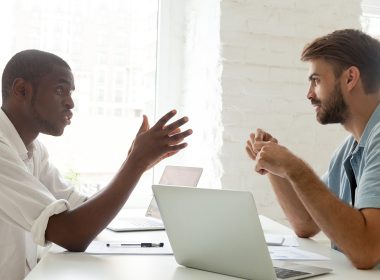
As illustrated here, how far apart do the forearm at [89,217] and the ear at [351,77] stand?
0.66 m

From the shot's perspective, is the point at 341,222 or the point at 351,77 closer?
the point at 341,222

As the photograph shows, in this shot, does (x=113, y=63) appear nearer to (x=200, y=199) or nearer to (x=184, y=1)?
(x=184, y=1)

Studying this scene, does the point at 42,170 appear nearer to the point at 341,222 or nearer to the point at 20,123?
the point at 20,123

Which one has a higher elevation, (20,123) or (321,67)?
(321,67)

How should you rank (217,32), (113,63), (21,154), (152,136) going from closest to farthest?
(152,136), (21,154), (217,32), (113,63)

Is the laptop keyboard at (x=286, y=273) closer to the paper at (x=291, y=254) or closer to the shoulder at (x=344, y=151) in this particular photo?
the paper at (x=291, y=254)

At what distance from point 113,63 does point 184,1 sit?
0.46 meters

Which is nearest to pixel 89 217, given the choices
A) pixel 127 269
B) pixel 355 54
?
pixel 127 269

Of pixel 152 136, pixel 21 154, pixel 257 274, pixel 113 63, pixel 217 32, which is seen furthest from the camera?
pixel 113 63

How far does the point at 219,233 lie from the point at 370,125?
61 centimetres

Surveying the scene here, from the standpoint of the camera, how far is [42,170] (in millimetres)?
1742

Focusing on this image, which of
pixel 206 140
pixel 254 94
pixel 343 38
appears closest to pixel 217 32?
pixel 254 94

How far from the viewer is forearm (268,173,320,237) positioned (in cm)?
158

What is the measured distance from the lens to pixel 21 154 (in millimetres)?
1486
